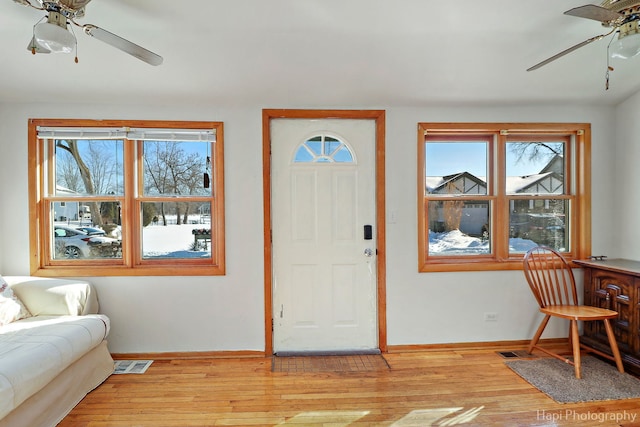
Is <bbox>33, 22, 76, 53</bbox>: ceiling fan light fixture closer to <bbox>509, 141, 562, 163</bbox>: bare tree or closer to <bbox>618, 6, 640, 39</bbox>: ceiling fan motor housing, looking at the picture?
<bbox>618, 6, 640, 39</bbox>: ceiling fan motor housing

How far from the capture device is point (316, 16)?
2248 mm

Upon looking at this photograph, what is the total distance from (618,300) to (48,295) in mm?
4492

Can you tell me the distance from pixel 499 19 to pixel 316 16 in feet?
3.82

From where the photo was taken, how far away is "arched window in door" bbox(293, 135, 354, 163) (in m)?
3.24

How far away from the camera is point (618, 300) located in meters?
2.90

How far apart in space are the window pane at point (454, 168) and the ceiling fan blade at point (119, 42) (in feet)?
7.98

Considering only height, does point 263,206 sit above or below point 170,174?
Result: below

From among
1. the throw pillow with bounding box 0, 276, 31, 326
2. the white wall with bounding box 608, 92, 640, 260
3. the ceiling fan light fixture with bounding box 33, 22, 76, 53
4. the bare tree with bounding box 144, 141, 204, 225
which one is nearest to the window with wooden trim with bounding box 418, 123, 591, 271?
the white wall with bounding box 608, 92, 640, 260

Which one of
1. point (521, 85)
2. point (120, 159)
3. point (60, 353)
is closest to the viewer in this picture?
point (60, 353)

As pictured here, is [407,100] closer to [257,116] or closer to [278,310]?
[257,116]

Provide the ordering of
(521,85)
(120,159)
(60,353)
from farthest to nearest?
(120,159) → (521,85) → (60,353)

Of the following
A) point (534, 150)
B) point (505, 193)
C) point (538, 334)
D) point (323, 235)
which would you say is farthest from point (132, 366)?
point (534, 150)

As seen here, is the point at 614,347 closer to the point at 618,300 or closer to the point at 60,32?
the point at 618,300

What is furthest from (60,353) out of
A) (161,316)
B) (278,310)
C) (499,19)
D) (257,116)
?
(499,19)
